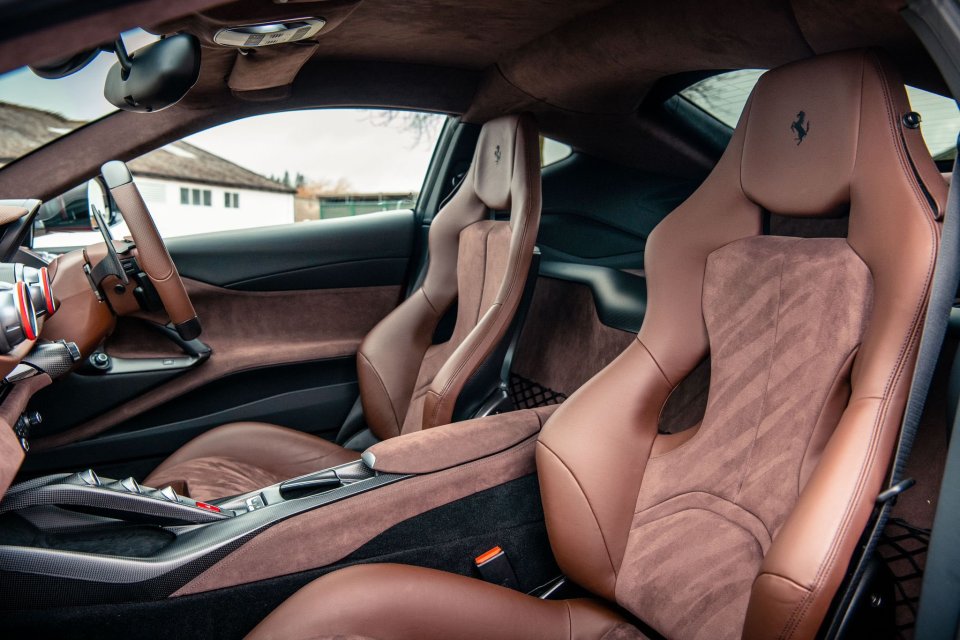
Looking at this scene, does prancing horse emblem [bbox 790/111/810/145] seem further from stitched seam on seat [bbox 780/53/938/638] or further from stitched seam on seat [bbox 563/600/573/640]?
stitched seam on seat [bbox 563/600/573/640]

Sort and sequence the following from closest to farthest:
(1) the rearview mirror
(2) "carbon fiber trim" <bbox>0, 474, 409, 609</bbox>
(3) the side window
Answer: (2) "carbon fiber trim" <bbox>0, 474, 409, 609</bbox> → (1) the rearview mirror → (3) the side window

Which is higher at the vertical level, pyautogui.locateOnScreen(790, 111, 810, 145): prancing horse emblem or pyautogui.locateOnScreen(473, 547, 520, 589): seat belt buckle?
pyautogui.locateOnScreen(790, 111, 810, 145): prancing horse emblem

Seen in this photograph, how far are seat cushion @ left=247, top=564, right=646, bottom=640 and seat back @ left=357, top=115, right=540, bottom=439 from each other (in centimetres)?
62

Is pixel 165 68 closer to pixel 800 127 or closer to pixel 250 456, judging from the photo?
pixel 800 127

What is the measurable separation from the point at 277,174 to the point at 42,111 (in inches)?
26.2

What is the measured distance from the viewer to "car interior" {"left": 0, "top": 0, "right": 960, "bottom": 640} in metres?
0.93

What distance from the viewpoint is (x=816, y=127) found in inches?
40.9

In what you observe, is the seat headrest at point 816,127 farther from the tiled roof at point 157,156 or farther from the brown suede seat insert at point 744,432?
the tiled roof at point 157,156

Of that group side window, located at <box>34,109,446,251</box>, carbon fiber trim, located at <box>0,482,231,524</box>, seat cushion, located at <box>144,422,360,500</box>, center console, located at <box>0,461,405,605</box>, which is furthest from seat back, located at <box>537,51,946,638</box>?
side window, located at <box>34,109,446,251</box>

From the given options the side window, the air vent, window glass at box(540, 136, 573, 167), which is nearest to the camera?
the air vent

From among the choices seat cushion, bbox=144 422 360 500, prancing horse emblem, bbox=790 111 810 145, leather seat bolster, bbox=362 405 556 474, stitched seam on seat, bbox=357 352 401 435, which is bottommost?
seat cushion, bbox=144 422 360 500

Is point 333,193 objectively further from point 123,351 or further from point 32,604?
point 32,604

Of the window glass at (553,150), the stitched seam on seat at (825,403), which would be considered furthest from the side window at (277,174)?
the stitched seam on seat at (825,403)

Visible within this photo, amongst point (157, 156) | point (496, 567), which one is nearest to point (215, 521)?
point (496, 567)
